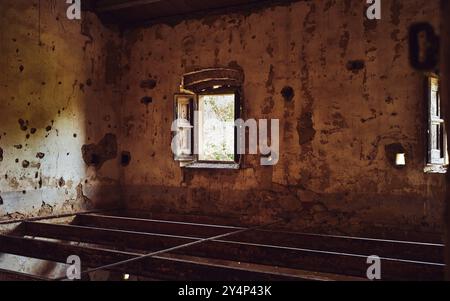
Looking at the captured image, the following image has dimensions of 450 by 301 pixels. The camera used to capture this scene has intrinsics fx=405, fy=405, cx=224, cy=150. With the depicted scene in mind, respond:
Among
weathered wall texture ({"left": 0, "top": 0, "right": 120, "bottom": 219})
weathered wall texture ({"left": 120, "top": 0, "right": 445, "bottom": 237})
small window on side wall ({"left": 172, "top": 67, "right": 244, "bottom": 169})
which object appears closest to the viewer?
weathered wall texture ({"left": 120, "top": 0, "right": 445, "bottom": 237})

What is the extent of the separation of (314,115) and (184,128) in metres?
1.94

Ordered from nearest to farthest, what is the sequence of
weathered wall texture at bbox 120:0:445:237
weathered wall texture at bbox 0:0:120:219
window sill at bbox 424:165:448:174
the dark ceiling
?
window sill at bbox 424:165:448:174 → weathered wall texture at bbox 120:0:445:237 → weathered wall texture at bbox 0:0:120:219 → the dark ceiling

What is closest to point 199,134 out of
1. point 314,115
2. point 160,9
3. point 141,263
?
point 314,115

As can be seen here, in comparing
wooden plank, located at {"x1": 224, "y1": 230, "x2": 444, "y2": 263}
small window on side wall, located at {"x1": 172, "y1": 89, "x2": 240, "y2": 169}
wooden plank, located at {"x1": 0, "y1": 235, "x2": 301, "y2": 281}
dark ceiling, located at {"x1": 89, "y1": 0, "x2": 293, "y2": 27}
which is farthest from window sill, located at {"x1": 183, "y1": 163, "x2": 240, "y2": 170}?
wooden plank, located at {"x1": 0, "y1": 235, "x2": 301, "y2": 281}

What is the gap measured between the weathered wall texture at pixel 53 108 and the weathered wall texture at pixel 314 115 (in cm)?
66

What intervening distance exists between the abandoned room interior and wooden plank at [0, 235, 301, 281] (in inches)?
0.9

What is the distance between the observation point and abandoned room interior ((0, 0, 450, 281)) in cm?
438

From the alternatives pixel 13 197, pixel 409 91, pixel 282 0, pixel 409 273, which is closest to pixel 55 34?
pixel 13 197

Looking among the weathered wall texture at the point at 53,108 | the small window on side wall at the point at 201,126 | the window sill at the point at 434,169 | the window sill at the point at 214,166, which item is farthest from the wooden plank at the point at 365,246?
the weathered wall texture at the point at 53,108

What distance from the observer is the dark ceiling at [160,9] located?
541 centimetres

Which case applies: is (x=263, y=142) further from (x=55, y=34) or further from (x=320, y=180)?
(x=55, y=34)

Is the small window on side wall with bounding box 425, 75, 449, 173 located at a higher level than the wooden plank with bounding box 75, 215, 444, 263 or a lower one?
higher

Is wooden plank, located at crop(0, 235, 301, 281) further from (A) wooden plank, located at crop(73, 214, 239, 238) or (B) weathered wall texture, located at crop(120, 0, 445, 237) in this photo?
(B) weathered wall texture, located at crop(120, 0, 445, 237)

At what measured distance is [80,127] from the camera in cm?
559
